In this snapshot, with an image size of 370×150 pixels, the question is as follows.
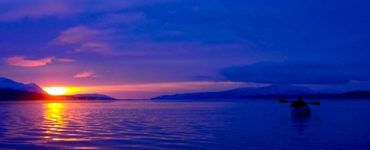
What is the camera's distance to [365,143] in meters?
29.6

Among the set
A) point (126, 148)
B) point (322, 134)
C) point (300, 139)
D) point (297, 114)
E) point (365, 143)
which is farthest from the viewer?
point (297, 114)

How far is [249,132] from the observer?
36.9m

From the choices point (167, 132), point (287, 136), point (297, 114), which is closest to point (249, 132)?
point (287, 136)

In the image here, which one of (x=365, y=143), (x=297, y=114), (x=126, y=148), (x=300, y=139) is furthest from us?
(x=297, y=114)

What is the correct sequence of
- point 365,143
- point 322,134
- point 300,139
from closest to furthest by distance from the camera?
1. point 365,143
2. point 300,139
3. point 322,134

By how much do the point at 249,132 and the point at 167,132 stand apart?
20.2ft

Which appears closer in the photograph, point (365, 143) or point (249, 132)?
point (365, 143)

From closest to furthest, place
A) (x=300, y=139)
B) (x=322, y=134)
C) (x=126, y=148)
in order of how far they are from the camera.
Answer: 1. (x=126, y=148)
2. (x=300, y=139)
3. (x=322, y=134)

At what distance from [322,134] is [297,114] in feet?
96.4

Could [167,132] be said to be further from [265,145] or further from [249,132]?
[265,145]

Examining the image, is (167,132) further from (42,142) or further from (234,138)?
(42,142)

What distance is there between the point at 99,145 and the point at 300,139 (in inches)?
510

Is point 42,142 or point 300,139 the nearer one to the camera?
point 42,142

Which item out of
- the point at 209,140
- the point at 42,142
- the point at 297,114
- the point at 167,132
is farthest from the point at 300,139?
the point at 297,114
